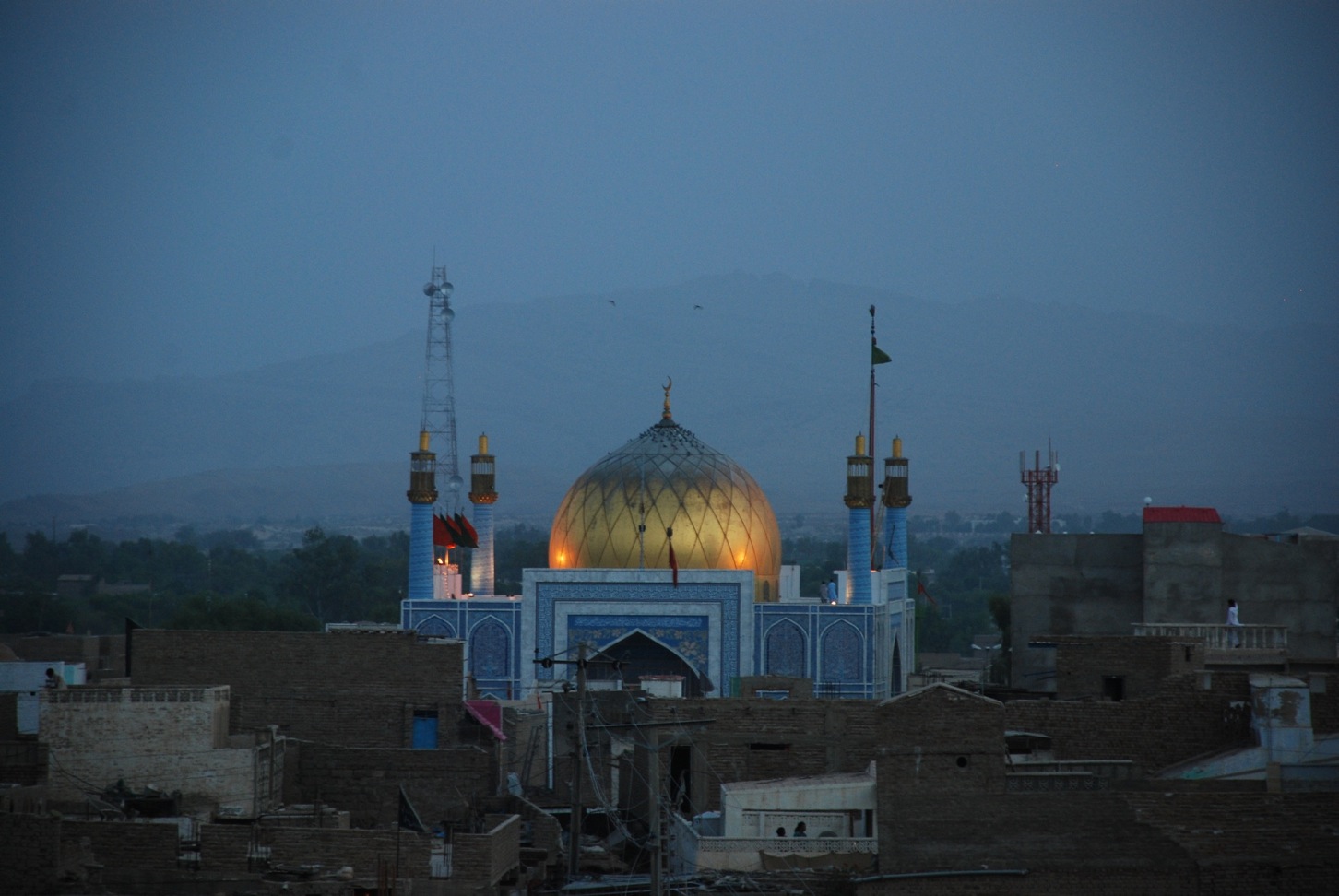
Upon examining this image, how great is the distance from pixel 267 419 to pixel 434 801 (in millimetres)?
173325

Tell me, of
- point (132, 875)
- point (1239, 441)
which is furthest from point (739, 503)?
point (1239, 441)

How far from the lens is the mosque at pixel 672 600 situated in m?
32.9

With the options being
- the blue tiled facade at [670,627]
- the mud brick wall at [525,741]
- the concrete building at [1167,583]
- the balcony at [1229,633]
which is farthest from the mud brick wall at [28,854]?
the blue tiled facade at [670,627]

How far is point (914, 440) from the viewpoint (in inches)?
6363

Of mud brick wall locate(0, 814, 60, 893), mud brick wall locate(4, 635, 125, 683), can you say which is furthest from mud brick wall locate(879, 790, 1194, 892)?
mud brick wall locate(4, 635, 125, 683)

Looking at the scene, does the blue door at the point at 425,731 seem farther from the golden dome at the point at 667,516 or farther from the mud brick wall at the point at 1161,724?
the golden dome at the point at 667,516

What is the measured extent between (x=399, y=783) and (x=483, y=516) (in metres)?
15.6

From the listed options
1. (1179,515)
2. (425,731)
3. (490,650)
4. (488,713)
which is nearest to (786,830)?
(425,731)

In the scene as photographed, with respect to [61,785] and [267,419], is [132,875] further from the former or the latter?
[267,419]

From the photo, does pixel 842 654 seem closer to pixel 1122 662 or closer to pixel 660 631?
pixel 660 631

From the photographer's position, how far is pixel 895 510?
119ft

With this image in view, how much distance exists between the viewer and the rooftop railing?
24.1 meters

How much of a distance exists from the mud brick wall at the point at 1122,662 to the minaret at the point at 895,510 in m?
14.9

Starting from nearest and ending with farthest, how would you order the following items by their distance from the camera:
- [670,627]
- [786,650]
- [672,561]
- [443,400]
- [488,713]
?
[488,713], [786,650], [670,627], [672,561], [443,400]
